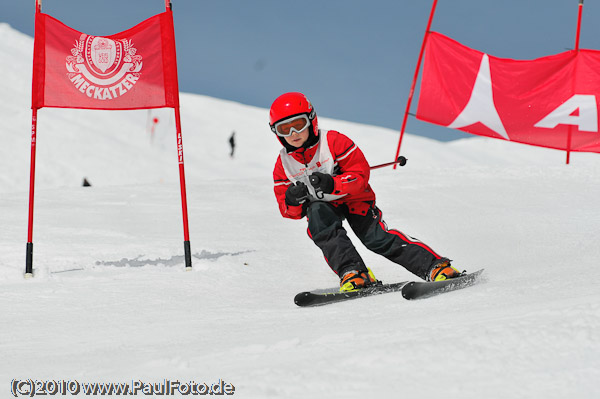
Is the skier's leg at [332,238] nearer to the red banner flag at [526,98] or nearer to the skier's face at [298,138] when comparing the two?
the skier's face at [298,138]

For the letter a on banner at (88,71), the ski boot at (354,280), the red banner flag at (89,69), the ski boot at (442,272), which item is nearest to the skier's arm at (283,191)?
the ski boot at (354,280)

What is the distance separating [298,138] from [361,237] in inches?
29.6

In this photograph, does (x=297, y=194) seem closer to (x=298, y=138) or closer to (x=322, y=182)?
(x=322, y=182)

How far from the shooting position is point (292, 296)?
3.84 m

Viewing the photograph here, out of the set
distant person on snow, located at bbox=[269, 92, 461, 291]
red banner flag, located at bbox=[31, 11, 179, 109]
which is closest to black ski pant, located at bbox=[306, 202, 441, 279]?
distant person on snow, located at bbox=[269, 92, 461, 291]

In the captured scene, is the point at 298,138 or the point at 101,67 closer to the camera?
the point at 298,138

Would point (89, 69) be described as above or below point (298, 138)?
above

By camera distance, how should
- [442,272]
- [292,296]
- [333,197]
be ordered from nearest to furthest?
[442,272] < [333,197] < [292,296]

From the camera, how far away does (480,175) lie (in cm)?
905

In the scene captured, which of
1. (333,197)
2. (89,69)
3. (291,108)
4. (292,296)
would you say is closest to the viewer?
(291,108)

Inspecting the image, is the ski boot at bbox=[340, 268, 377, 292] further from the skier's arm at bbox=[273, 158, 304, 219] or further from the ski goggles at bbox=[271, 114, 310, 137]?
the ski goggles at bbox=[271, 114, 310, 137]

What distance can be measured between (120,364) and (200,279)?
2.24 metres

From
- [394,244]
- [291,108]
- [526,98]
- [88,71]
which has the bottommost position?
[394,244]

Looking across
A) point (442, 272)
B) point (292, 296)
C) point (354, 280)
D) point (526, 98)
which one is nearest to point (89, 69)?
point (292, 296)
